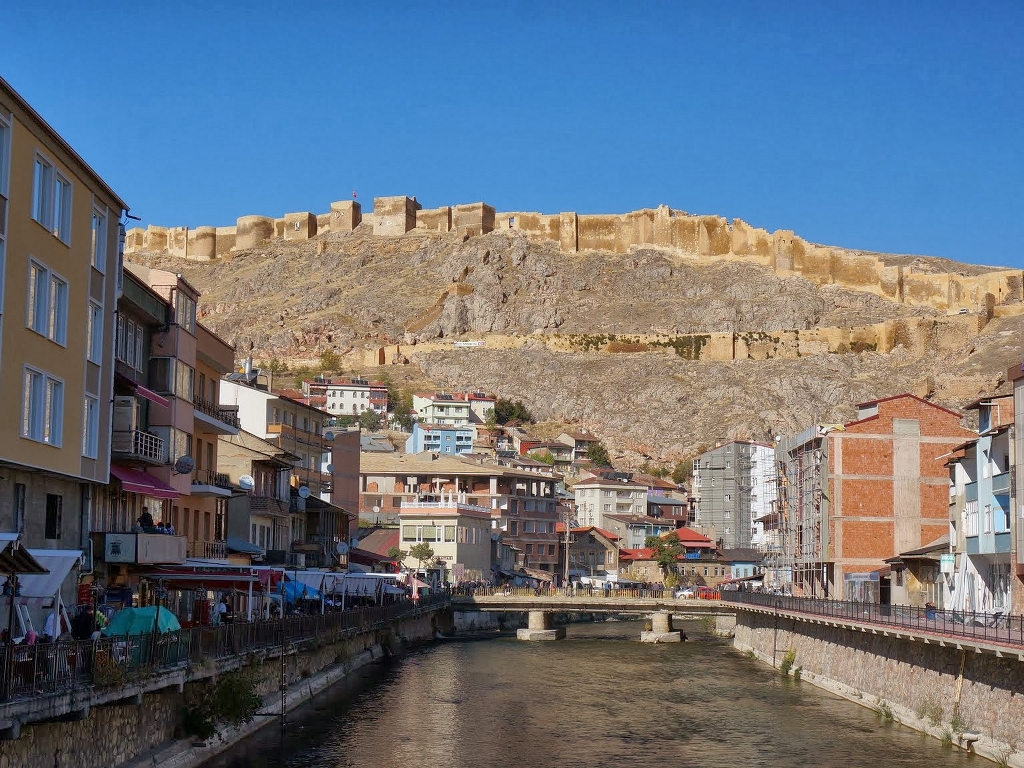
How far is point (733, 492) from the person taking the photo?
14588 cm

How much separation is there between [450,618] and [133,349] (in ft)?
159

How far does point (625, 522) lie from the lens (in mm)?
139625

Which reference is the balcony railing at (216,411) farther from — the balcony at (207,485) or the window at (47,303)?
the window at (47,303)

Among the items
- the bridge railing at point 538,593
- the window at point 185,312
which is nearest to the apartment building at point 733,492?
the bridge railing at point 538,593

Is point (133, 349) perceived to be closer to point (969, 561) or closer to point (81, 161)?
point (81, 161)

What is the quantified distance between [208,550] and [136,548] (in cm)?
1327

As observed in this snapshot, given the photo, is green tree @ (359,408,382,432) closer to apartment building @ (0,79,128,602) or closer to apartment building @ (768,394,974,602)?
apartment building @ (768,394,974,602)

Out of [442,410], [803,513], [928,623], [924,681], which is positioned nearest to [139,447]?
[928,623]

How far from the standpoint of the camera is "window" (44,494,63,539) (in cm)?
3219

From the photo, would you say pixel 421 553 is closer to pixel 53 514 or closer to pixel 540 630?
pixel 540 630

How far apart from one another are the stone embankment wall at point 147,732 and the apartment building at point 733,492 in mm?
99995

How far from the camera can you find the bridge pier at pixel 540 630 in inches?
3187

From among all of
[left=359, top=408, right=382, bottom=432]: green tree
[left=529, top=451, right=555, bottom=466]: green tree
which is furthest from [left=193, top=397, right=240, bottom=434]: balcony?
[left=359, top=408, right=382, bottom=432]: green tree

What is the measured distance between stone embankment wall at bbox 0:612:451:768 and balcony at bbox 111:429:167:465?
6.44 metres
